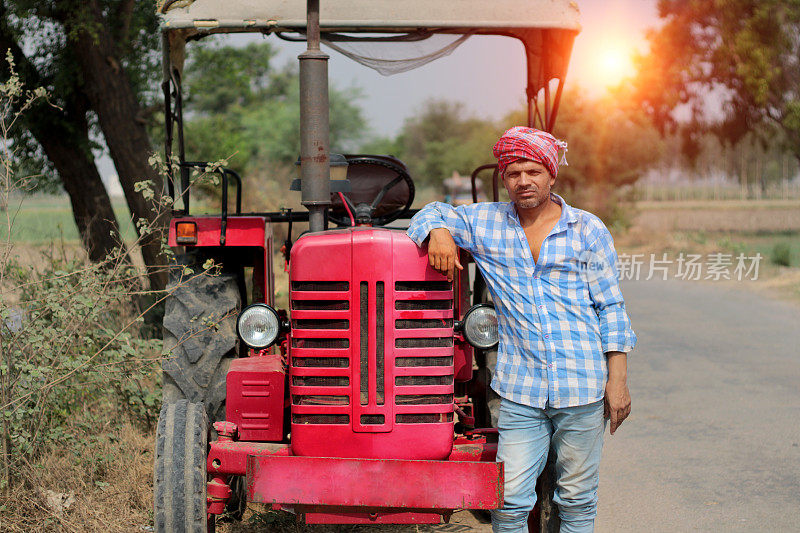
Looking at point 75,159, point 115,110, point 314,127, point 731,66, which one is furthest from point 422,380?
point 731,66

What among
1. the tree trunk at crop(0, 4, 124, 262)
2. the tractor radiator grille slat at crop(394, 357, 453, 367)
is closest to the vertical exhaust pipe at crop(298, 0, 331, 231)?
the tractor radiator grille slat at crop(394, 357, 453, 367)

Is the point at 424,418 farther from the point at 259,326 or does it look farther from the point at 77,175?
the point at 77,175

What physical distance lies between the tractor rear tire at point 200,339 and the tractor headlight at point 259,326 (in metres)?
0.67

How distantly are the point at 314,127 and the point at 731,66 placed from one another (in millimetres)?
24519

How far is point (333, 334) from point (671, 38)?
25526 millimetres

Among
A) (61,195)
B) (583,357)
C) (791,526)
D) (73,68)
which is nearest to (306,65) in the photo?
(583,357)

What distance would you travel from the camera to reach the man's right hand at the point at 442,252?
3.46m

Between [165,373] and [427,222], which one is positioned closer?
[427,222]

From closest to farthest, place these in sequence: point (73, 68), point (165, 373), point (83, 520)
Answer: point (83, 520), point (165, 373), point (73, 68)

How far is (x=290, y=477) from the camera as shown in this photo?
136 inches

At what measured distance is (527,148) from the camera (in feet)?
11.5

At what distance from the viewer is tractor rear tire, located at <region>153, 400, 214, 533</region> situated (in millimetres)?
3518

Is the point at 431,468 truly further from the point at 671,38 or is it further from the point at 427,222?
the point at 671,38

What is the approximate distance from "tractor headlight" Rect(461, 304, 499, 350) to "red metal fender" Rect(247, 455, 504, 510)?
0.58 metres
